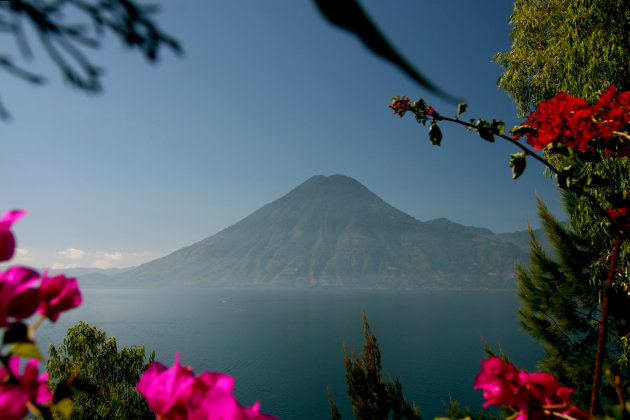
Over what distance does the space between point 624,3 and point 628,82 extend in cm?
111

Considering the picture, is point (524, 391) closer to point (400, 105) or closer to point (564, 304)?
point (400, 105)

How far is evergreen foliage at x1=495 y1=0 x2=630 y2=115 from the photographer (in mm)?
5117

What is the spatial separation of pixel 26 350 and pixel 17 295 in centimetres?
6

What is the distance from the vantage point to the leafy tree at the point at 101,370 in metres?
11.2

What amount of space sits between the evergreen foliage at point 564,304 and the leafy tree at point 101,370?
10860mm

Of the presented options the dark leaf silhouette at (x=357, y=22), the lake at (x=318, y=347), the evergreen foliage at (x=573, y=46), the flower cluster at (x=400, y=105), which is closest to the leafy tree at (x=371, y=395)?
the lake at (x=318, y=347)

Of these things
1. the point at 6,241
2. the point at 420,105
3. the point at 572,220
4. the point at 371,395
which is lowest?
the point at 371,395

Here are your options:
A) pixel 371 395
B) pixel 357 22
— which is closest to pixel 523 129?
pixel 357 22

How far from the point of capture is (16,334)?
34cm

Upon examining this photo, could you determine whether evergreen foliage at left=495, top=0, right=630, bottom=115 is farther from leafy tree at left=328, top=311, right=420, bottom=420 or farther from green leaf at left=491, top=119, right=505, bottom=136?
leafy tree at left=328, top=311, right=420, bottom=420

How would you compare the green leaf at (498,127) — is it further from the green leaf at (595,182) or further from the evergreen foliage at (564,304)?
the evergreen foliage at (564,304)

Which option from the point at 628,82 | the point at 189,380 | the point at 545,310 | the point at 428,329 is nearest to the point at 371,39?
the point at 189,380

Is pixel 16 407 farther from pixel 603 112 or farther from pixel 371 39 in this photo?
pixel 603 112

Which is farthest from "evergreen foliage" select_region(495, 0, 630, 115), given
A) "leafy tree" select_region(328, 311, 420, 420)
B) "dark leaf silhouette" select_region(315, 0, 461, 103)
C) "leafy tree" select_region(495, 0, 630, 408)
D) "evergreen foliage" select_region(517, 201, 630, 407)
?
"leafy tree" select_region(328, 311, 420, 420)
